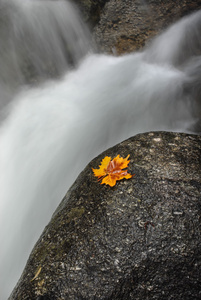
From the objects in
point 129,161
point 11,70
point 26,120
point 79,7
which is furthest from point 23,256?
point 79,7

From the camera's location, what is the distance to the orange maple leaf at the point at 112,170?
2.60m

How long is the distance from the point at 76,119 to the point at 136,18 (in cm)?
355

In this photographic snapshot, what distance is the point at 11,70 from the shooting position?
6.77 metres

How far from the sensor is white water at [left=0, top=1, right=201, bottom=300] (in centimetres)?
433

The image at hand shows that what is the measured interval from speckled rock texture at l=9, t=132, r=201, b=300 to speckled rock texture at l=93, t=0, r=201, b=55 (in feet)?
18.3

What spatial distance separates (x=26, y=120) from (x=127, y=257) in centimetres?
490

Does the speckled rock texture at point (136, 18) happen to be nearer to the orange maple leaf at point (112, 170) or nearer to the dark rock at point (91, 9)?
the dark rock at point (91, 9)

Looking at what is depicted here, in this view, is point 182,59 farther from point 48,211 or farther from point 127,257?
point 127,257

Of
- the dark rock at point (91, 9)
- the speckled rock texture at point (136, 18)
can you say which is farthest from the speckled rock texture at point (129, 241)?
the dark rock at point (91, 9)

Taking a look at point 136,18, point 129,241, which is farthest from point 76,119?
point 129,241

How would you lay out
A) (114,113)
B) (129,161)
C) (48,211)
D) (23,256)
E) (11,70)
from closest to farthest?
(129,161) → (23,256) → (48,211) → (114,113) → (11,70)

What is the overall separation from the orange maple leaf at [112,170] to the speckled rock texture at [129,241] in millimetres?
72

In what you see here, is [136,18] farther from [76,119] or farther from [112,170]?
[112,170]

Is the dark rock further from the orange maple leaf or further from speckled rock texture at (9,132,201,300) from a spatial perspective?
speckled rock texture at (9,132,201,300)
